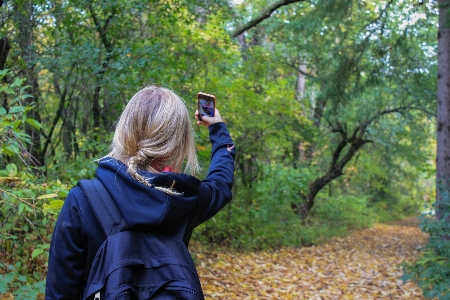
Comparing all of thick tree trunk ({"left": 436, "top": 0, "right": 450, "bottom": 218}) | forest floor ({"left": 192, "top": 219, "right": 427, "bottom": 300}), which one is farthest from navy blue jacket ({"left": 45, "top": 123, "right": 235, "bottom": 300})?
thick tree trunk ({"left": 436, "top": 0, "right": 450, "bottom": 218})

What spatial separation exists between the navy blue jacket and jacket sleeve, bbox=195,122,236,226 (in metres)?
0.13

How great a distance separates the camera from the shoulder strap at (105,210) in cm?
160

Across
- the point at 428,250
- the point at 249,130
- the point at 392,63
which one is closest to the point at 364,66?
the point at 392,63

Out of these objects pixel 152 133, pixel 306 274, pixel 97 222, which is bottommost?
pixel 306 274

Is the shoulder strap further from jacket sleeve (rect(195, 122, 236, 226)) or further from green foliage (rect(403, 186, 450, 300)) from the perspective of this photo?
green foliage (rect(403, 186, 450, 300))

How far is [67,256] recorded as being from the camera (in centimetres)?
166

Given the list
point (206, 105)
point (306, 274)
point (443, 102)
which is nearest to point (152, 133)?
point (206, 105)

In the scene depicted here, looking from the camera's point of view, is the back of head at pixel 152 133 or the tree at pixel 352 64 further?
the tree at pixel 352 64

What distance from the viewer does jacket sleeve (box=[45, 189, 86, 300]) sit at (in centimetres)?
164

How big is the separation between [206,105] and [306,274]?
7053 mm

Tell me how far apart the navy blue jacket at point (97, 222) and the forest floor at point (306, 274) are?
4.85 meters

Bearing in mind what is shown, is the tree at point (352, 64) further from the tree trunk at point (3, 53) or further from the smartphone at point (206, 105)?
the smartphone at point (206, 105)

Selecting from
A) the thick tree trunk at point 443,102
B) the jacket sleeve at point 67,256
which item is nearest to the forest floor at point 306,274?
the thick tree trunk at point 443,102

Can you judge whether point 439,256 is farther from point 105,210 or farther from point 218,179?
point 105,210
